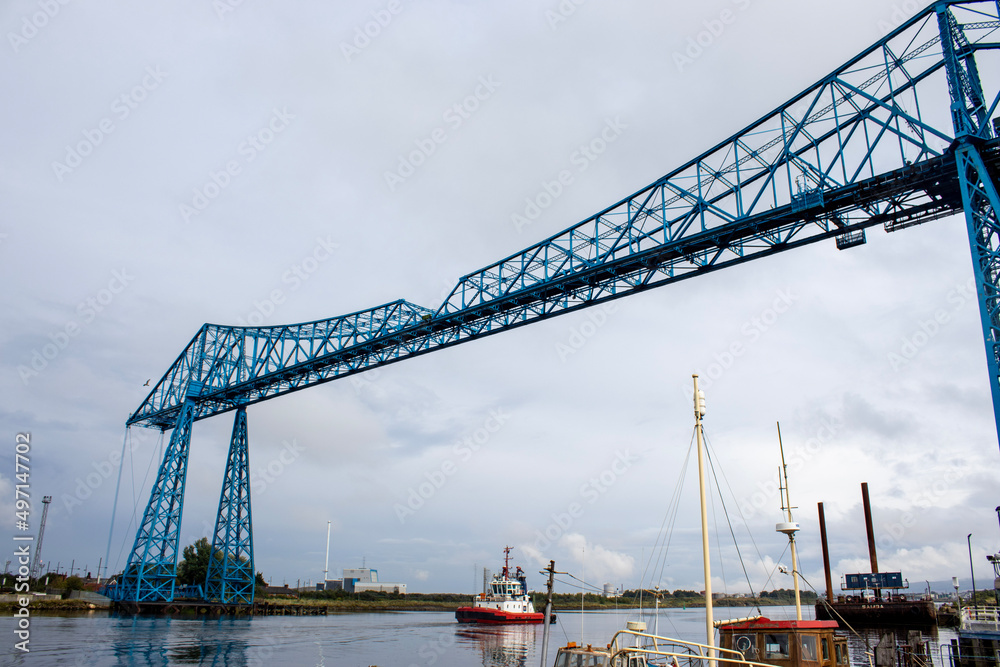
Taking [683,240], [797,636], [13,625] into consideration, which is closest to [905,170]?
[683,240]

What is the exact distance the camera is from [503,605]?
68438 millimetres

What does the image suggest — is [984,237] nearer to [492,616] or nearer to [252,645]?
[252,645]

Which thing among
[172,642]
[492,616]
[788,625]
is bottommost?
[492,616]

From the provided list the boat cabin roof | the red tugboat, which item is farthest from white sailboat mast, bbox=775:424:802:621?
the red tugboat

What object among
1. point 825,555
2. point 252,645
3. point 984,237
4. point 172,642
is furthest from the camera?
point 825,555

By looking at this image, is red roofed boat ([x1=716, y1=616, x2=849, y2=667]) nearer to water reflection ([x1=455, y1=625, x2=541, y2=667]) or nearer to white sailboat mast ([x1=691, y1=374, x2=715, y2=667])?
white sailboat mast ([x1=691, y1=374, x2=715, y2=667])

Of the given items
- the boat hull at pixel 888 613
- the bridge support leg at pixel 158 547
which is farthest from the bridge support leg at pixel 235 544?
the boat hull at pixel 888 613

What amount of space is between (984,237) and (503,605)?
2344 inches

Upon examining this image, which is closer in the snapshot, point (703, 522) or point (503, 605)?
point (703, 522)

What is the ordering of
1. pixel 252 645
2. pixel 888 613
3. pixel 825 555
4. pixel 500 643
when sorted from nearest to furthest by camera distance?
pixel 252 645 < pixel 500 643 < pixel 888 613 < pixel 825 555

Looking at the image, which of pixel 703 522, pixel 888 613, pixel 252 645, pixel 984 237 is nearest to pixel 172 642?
pixel 252 645

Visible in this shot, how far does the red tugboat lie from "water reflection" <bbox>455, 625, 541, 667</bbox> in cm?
128

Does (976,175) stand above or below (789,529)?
above

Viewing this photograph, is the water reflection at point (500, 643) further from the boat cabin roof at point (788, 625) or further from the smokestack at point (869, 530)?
the smokestack at point (869, 530)
